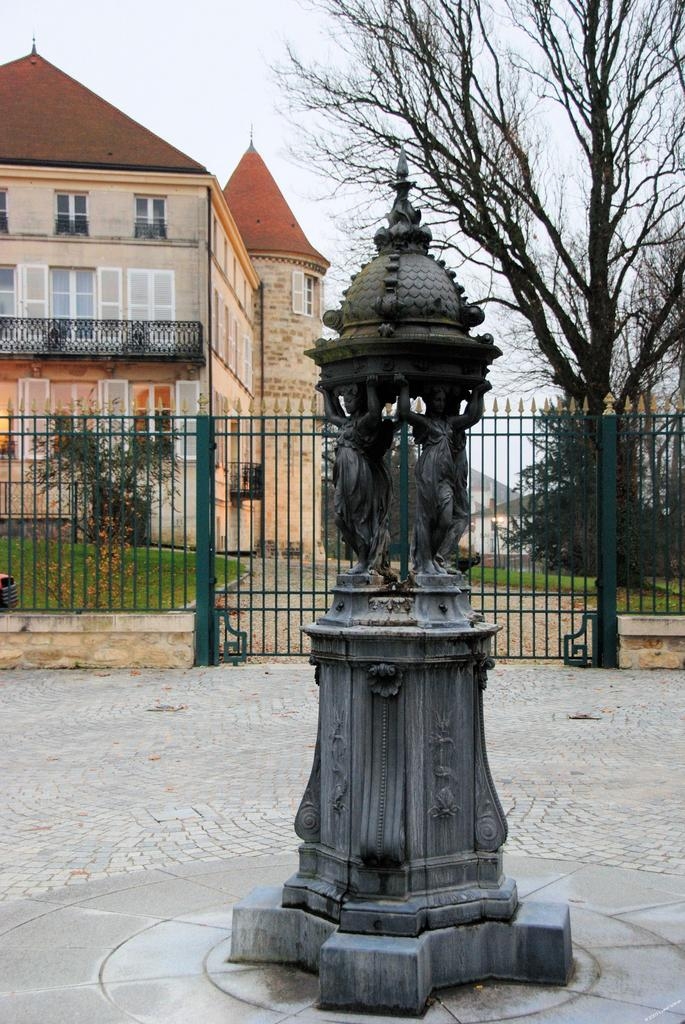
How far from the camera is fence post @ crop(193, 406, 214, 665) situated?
13.6 meters

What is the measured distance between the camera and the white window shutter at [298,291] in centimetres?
4803

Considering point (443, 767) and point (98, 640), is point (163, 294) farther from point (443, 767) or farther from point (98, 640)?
point (443, 767)

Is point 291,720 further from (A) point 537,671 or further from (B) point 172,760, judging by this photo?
(A) point 537,671

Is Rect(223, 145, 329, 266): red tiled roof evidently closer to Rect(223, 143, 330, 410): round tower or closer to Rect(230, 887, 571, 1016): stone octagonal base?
Rect(223, 143, 330, 410): round tower

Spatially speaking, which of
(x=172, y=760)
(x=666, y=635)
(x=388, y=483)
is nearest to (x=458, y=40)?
(x=666, y=635)

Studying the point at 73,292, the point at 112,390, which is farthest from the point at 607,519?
the point at 73,292

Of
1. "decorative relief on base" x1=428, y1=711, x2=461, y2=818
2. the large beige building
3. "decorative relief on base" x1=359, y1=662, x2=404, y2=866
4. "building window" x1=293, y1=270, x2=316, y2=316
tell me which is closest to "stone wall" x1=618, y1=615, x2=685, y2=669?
"decorative relief on base" x1=428, y1=711, x2=461, y2=818

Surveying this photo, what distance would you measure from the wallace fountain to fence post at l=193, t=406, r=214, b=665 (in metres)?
8.78

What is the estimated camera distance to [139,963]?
15.2 ft

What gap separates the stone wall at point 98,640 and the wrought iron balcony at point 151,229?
80.2 ft

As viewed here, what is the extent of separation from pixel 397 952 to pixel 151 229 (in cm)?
3428

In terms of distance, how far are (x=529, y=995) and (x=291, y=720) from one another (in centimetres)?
646

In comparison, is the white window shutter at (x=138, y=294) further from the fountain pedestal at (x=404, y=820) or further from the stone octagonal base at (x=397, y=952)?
the stone octagonal base at (x=397, y=952)

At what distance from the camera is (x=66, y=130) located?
37.2 m
